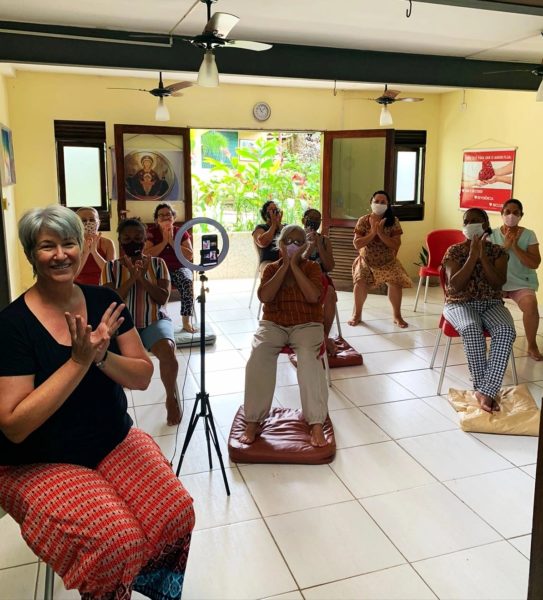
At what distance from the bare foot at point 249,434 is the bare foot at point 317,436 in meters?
0.29

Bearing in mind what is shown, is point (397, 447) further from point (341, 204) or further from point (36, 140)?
point (36, 140)

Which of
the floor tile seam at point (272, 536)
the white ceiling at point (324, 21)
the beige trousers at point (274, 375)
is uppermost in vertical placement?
the white ceiling at point (324, 21)

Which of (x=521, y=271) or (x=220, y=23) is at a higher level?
(x=220, y=23)

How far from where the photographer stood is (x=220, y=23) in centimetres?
303

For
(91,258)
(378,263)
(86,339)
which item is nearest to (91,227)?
(91,258)

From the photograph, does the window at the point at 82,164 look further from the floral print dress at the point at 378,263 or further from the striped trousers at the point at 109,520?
the striped trousers at the point at 109,520

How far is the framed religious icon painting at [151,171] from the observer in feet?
19.8

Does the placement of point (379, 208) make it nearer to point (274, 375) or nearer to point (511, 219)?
point (511, 219)

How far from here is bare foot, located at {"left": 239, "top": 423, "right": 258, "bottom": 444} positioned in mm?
2750

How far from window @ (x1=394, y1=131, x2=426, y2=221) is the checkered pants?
149 inches

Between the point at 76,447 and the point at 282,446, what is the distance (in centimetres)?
133

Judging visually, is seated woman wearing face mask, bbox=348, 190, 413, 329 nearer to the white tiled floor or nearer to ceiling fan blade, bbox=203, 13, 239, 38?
the white tiled floor

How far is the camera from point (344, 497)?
239 centimetres

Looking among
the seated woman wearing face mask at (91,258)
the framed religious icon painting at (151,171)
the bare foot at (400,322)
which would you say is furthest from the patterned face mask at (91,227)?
the bare foot at (400,322)
